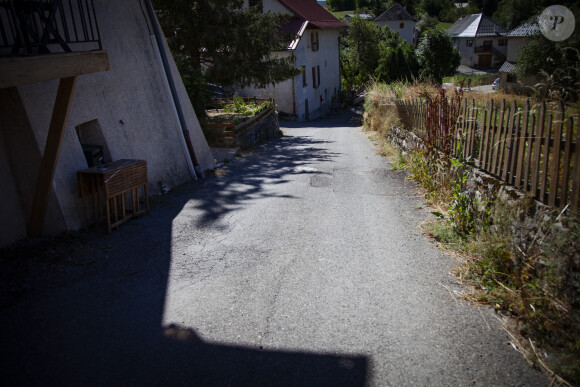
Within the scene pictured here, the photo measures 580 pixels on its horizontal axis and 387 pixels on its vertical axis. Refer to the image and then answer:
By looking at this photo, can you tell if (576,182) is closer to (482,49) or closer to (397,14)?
(482,49)

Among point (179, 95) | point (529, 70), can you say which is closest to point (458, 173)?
point (179, 95)

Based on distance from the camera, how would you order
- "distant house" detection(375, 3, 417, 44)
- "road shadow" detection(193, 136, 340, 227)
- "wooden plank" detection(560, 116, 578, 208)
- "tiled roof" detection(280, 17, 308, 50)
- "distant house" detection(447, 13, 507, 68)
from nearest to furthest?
"wooden plank" detection(560, 116, 578, 208) → "road shadow" detection(193, 136, 340, 227) → "tiled roof" detection(280, 17, 308, 50) → "distant house" detection(447, 13, 507, 68) → "distant house" detection(375, 3, 417, 44)

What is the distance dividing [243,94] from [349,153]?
16989 mm

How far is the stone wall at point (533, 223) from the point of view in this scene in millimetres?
3652

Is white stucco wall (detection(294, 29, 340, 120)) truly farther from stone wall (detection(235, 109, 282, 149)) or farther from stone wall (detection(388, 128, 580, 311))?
stone wall (detection(388, 128, 580, 311))

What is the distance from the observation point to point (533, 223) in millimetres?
4512

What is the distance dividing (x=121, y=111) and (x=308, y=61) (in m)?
26.0

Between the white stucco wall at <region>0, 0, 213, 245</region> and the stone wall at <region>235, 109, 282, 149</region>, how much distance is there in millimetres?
5294

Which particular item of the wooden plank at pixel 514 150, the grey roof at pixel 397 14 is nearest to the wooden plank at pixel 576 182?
the wooden plank at pixel 514 150

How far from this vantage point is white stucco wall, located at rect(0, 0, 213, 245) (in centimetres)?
628

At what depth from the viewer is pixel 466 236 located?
18.9ft

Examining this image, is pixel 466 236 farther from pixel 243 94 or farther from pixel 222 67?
pixel 243 94

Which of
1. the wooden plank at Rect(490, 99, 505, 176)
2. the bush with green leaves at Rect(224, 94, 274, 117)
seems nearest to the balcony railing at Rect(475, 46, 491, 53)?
the bush with green leaves at Rect(224, 94, 274, 117)

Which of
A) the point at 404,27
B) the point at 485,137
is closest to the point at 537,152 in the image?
the point at 485,137
